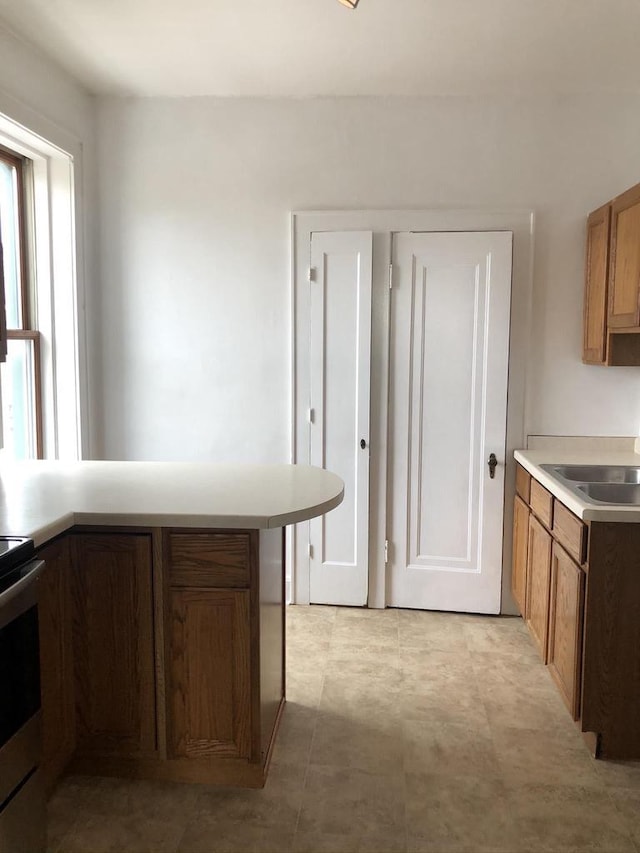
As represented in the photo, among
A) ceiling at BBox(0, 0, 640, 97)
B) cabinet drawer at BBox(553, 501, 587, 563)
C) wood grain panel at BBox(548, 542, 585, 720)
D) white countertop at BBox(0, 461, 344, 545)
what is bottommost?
wood grain panel at BBox(548, 542, 585, 720)

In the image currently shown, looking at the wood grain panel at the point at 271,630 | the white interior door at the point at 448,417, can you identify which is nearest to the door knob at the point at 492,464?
the white interior door at the point at 448,417

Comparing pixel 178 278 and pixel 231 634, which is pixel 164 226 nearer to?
pixel 178 278

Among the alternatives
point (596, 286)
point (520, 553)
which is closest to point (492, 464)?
point (520, 553)

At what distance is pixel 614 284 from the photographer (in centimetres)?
309

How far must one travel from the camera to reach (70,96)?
11.2 feet

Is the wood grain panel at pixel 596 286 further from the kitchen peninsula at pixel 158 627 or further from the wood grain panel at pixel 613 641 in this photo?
the kitchen peninsula at pixel 158 627

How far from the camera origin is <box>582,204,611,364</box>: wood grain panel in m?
3.18

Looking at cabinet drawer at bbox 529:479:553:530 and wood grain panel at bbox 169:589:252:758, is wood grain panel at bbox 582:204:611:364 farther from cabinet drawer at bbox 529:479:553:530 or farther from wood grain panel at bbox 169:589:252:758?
wood grain panel at bbox 169:589:252:758

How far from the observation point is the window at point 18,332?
330 centimetres

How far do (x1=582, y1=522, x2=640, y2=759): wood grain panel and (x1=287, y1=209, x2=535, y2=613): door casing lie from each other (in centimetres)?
128

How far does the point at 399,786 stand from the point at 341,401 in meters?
1.93

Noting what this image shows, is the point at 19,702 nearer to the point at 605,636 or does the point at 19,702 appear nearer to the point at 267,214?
the point at 605,636

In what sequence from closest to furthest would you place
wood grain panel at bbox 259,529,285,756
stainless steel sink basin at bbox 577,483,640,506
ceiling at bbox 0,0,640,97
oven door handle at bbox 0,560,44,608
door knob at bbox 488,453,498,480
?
oven door handle at bbox 0,560,44,608
wood grain panel at bbox 259,529,285,756
ceiling at bbox 0,0,640,97
stainless steel sink basin at bbox 577,483,640,506
door knob at bbox 488,453,498,480

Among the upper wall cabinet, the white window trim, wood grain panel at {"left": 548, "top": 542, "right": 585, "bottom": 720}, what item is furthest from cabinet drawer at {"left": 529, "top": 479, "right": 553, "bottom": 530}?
the white window trim
